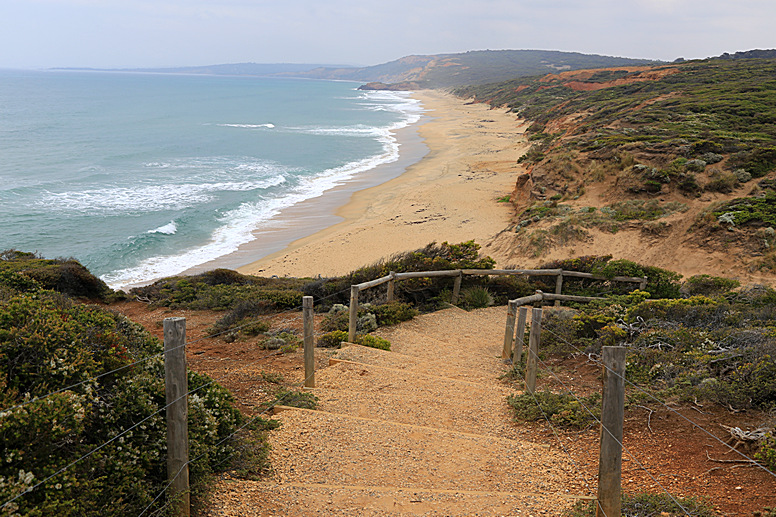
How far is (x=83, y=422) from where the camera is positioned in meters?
3.20

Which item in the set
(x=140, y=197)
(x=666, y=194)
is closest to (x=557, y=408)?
(x=666, y=194)

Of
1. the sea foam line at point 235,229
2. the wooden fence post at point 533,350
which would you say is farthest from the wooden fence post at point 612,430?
the sea foam line at point 235,229

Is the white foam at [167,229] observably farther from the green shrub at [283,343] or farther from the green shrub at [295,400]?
the green shrub at [295,400]

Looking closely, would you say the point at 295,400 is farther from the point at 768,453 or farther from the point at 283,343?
the point at 768,453

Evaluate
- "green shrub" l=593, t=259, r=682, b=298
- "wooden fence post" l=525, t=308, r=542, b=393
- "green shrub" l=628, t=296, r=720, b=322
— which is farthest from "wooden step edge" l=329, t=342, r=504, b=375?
"green shrub" l=593, t=259, r=682, b=298

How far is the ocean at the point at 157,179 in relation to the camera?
67.3 ft

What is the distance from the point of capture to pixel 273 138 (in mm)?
50062

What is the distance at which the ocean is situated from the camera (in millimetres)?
20500

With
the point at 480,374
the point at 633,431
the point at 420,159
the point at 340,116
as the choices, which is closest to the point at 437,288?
the point at 480,374

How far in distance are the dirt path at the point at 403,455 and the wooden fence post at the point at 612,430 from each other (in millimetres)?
412

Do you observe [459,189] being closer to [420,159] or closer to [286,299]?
[420,159]

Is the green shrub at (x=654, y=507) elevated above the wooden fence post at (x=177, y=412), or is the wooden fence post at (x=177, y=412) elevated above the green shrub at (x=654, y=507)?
the wooden fence post at (x=177, y=412)

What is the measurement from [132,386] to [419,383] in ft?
13.0

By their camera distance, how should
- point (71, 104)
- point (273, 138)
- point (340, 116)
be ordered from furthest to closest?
point (71, 104) < point (340, 116) < point (273, 138)
